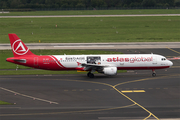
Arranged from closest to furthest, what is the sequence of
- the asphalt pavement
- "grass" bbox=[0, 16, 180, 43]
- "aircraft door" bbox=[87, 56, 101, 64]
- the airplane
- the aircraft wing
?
1. the asphalt pavement
2. the aircraft wing
3. the airplane
4. "aircraft door" bbox=[87, 56, 101, 64]
5. "grass" bbox=[0, 16, 180, 43]

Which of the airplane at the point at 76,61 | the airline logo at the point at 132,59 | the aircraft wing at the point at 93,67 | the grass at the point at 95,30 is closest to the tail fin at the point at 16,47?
the airplane at the point at 76,61

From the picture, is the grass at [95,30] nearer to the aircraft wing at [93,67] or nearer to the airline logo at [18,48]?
the airline logo at [18,48]

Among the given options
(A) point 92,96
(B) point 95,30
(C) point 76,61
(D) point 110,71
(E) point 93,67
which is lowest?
(A) point 92,96

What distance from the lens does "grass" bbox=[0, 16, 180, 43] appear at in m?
97.1

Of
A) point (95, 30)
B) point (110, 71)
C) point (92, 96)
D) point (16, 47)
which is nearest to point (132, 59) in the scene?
point (110, 71)

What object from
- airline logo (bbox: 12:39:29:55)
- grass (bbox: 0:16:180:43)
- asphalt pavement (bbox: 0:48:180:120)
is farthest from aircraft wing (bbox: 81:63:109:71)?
grass (bbox: 0:16:180:43)

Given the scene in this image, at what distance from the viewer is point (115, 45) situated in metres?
84.5

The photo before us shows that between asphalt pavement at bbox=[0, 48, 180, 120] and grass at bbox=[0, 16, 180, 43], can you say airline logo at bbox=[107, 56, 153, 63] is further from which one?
grass at bbox=[0, 16, 180, 43]

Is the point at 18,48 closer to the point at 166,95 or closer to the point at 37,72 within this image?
the point at 37,72

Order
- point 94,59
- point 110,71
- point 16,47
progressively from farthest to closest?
1. point 94,59
2. point 16,47
3. point 110,71

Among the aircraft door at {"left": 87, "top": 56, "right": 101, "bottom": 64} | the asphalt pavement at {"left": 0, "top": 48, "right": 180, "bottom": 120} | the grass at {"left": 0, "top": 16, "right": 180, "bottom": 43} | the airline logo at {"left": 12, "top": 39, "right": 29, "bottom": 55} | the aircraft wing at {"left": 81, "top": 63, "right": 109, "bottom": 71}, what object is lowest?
the asphalt pavement at {"left": 0, "top": 48, "right": 180, "bottom": 120}

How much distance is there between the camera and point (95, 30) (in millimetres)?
115875

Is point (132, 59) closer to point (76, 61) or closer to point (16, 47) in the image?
point (76, 61)

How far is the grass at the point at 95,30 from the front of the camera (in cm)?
9712
